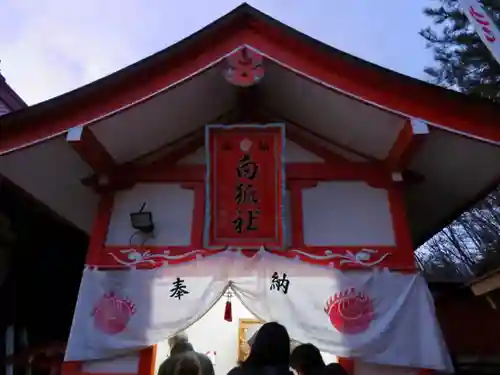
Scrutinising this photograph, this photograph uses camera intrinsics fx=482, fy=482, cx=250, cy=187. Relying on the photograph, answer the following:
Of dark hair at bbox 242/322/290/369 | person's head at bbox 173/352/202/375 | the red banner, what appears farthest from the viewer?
the red banner

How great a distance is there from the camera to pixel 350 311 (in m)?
4.71

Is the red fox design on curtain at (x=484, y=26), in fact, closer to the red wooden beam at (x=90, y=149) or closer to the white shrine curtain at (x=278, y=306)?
the white shrine curtain at (x=278, y=306)

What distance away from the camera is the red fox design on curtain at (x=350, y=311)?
466 centimetres

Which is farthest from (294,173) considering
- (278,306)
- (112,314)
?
(112,314)

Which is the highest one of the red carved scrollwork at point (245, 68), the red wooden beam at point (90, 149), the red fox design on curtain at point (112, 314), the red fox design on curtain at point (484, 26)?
the red fox design on curtain at point (484, 26)

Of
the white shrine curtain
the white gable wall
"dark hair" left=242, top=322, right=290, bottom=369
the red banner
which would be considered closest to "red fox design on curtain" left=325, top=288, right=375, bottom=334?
the white shrine curtain

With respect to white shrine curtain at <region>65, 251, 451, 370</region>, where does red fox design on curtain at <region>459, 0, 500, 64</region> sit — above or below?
above

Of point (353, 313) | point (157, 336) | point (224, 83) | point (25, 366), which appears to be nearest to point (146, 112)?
point (224, 83)

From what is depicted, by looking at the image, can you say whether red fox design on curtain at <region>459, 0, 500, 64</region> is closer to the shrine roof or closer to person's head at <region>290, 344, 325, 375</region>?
the shrine roof

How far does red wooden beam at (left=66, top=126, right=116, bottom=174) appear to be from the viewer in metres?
4.87

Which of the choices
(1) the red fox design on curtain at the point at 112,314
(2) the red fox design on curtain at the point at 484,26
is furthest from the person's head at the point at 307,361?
(2) the red fox design on curtain at the point at 484,26

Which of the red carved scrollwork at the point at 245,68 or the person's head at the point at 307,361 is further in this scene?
the red carved scrollwork at the point at 245,68

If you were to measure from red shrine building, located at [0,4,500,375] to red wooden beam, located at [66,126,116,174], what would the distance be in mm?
23

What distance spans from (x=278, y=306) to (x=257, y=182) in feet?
4.47
